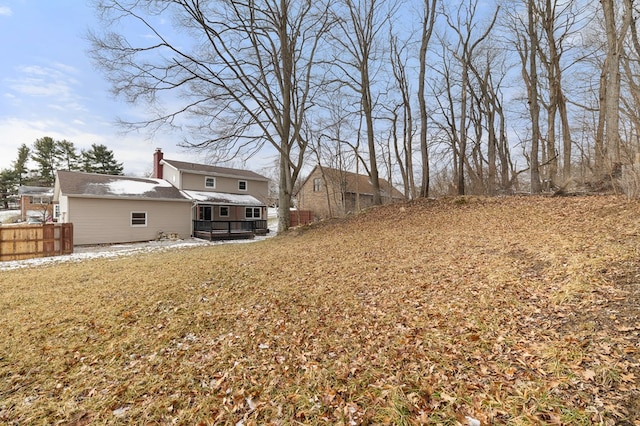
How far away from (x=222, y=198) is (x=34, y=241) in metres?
10.7

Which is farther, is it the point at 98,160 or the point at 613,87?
the point at 98,160

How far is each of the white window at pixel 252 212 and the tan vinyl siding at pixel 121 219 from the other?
489cm

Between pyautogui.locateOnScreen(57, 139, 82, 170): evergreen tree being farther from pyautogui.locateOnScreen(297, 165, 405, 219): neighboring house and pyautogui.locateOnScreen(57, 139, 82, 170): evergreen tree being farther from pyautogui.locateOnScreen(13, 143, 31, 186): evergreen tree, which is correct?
pyautogui.locateOnScreen(297, 165, 405, 219): neighboring house

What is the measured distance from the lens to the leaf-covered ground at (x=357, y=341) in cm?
218

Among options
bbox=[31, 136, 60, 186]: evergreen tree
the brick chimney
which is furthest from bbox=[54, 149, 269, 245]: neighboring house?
bbox=[31, 136, 60, 186]: evergreen tree

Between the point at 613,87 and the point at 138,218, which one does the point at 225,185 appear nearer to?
the point at 138,218


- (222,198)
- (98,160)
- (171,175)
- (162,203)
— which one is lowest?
(162,203)

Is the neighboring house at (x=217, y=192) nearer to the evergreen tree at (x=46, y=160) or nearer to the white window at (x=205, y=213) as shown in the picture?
the white window at (x=205, y=213)

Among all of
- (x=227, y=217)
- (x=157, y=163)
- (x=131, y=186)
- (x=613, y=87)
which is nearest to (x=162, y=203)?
(x=131, y=186)

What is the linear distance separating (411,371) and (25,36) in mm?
12757

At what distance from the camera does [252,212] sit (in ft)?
75.2

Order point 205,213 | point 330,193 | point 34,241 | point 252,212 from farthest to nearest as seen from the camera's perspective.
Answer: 1. point 330,193
2. point 252,212
3. point 205,213
4. point 34,241

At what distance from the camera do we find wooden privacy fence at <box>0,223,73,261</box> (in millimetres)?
10289

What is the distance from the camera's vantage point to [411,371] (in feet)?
8.41
